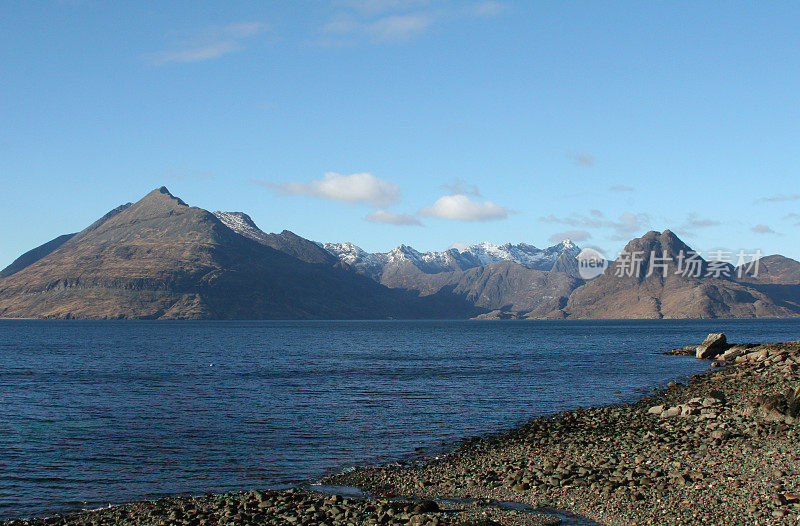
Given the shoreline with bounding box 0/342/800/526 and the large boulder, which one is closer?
the shoreline with bounding box 0/342/800/526

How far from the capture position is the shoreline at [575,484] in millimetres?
24391

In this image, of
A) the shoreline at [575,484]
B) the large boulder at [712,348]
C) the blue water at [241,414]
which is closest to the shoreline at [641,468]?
the shoreline at [575,484]

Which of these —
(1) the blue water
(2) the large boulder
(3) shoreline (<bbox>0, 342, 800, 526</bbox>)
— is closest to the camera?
(3) shoreline (<bbox>0, 342, 800, 526</bbox>)

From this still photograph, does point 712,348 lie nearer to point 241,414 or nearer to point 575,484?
point 241,414

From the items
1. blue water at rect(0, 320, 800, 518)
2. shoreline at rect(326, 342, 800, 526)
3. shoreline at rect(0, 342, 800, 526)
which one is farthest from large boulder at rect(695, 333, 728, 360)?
shoreline at rect(0, 342, 800, 526)

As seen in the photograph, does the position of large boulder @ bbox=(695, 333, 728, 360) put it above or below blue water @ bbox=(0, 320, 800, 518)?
above

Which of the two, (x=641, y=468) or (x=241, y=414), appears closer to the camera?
(x=641, y=468)

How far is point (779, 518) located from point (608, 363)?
91.2 metres

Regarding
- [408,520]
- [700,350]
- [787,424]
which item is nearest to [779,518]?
[408,520]

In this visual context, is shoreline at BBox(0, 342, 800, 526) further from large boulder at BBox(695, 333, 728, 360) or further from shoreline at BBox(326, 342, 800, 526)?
large boulder at BBox(695, 333, 728, 360)

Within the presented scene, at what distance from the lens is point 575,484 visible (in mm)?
28641

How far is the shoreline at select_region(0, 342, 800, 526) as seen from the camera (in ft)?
80.0

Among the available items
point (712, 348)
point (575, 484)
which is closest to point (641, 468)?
point (575, 484)

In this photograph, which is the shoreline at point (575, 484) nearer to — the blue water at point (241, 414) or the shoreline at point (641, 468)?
the shoreline at point (641, 468)
